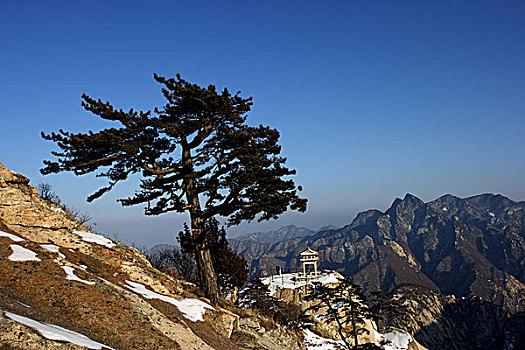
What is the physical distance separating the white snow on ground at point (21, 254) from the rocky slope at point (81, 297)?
2 centimetres

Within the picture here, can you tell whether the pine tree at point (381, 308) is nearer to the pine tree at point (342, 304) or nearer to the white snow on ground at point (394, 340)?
the pine tree at point (342, 304)

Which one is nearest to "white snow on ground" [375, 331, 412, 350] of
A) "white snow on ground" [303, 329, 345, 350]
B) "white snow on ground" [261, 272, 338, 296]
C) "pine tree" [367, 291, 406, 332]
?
"pine tree" [367, 291, 406, 332]

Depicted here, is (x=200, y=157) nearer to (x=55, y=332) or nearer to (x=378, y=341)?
(x=55, y=332)

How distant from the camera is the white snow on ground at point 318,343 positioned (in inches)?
1040

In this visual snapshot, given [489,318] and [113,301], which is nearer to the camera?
[113,301]

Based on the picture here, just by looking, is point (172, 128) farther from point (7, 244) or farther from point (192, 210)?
point (7, 244)

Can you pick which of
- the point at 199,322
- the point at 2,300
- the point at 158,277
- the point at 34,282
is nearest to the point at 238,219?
the point at 158,277

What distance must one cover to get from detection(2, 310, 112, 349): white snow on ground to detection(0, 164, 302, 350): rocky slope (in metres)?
0.03

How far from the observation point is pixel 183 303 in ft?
43.7

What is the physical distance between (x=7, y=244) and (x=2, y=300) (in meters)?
4.34

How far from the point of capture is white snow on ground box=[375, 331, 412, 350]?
1362 inches

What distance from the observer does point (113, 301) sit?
993cm

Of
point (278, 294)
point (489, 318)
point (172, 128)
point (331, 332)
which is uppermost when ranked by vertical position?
point (172, 128)

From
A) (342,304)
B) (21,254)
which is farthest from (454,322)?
(21,254)
